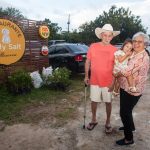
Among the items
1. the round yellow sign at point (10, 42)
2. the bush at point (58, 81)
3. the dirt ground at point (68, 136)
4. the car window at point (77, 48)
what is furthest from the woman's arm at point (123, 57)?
the car window at point (77, 48)

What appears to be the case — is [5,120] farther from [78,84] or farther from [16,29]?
[78,84]

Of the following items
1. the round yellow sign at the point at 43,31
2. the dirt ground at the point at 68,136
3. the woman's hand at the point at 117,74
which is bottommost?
the dirt ground at the point at 68,136

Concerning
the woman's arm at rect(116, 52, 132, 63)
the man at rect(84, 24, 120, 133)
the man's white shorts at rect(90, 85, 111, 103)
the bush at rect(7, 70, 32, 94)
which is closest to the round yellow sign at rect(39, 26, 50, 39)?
the bush at rect(7, 70, 32, 94)

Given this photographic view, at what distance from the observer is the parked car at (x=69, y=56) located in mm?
12516

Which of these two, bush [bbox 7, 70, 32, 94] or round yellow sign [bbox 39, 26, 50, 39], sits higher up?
round yellow sign [bbox 39, 26, 50, 39]

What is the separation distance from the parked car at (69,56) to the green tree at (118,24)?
111 feet

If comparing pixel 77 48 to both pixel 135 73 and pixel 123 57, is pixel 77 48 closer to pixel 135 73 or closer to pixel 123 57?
pixel 123 57

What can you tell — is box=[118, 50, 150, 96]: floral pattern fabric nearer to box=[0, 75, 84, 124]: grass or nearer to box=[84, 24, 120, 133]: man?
box=[84, 24, 120, 133]: man

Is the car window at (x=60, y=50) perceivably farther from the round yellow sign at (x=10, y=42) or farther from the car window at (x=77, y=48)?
the round yellow sign at (x=10, y=42)

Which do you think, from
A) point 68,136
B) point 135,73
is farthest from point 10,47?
point 135,73

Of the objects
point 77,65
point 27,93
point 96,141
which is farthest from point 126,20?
point 96,141

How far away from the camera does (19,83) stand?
8977mm

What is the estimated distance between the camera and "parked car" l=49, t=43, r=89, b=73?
41.1ft

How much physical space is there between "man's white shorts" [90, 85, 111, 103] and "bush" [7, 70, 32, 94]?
3487 mm
